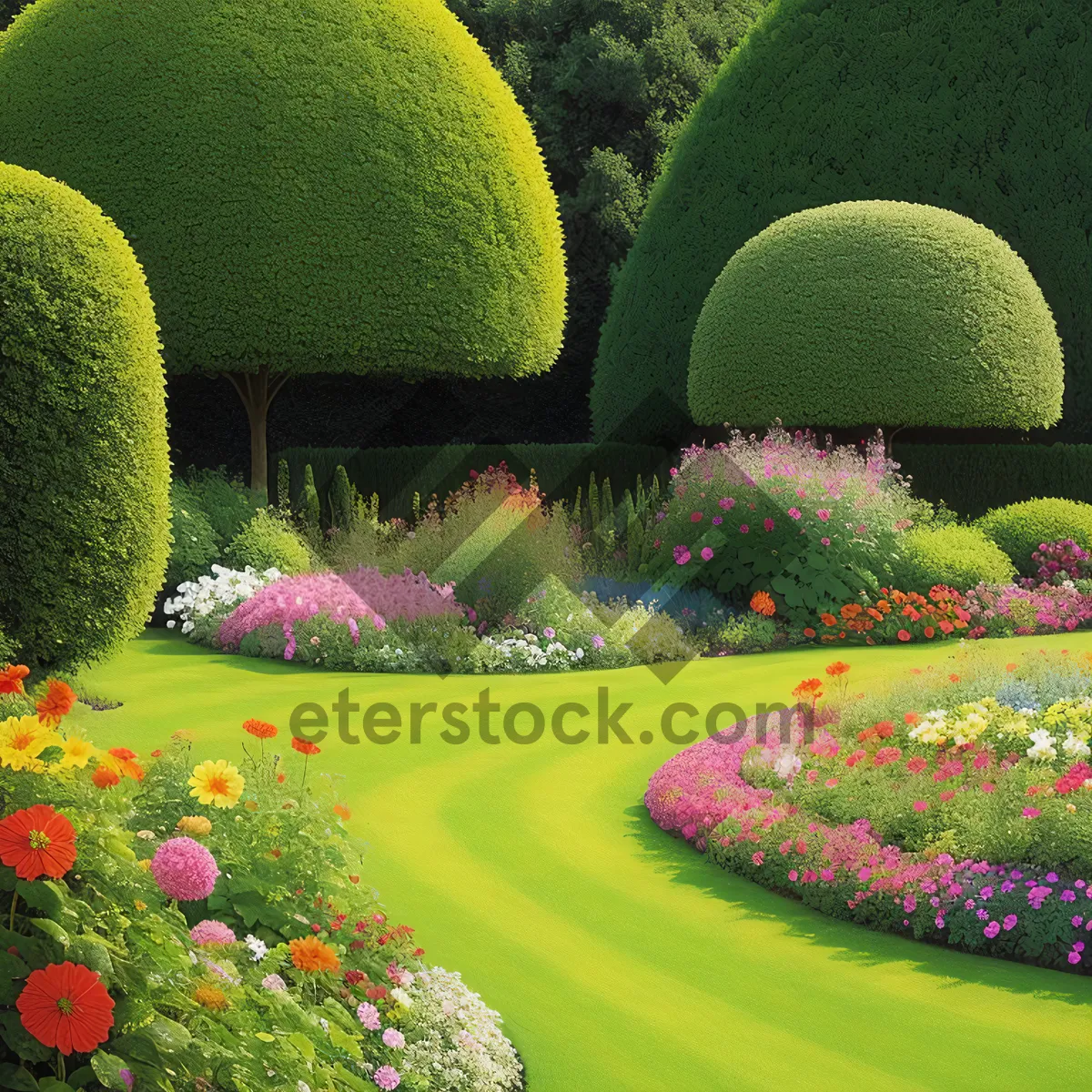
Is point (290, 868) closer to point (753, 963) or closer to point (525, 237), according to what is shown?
point (753, 963)

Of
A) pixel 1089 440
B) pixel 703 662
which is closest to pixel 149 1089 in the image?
pixel 703 662

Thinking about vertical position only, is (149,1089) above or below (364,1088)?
above

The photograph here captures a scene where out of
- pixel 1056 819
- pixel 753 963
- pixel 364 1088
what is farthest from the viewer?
pixel 1056 819

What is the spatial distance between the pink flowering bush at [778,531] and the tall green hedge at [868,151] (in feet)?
18.7

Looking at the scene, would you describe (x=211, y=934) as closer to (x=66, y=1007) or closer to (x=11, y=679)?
(x=11, y=679)

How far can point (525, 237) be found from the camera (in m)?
13.8

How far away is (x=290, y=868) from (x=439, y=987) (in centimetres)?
55

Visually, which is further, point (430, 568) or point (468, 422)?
point (468, 422)

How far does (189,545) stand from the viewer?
455 inches

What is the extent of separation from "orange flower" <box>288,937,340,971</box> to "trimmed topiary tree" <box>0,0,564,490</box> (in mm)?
9918

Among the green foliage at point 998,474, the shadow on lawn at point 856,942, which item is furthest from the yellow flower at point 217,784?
the green foliage at point 998,474

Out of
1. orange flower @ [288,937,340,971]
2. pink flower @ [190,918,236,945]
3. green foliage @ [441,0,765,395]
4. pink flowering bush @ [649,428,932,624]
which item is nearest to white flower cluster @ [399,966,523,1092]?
orange flower @ [288,937,340,971]

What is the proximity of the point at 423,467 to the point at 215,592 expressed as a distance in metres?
4.36

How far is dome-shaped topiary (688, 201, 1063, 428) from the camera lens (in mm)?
14391
